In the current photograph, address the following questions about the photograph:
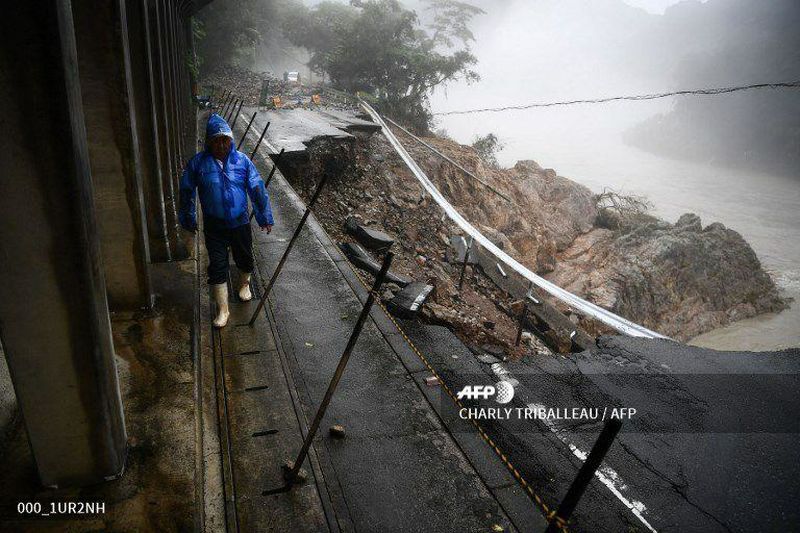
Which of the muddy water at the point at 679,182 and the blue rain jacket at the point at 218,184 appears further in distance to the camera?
the muddy water at the point at 679,182

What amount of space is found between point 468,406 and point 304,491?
7.79 feet

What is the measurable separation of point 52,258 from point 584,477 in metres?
2.35

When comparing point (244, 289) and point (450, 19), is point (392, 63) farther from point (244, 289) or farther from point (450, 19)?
point (244, 289)

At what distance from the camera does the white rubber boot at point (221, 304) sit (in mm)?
4160

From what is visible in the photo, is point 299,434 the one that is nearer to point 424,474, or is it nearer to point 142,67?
point 424,474

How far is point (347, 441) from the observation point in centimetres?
323

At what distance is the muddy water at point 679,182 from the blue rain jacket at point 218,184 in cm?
1371

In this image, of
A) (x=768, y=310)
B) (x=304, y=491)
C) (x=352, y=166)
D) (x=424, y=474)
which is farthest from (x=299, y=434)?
(x=768, y=310)

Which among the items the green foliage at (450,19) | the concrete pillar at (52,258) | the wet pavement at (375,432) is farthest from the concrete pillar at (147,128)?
the green foliage at (450,19)

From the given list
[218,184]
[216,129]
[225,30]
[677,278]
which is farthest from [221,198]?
[225,30]

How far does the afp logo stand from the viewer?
481cm

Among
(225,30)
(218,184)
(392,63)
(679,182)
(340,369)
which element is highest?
(225,30)

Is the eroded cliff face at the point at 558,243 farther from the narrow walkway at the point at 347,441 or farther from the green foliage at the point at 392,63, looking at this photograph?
the green foliage at the point at 392,63

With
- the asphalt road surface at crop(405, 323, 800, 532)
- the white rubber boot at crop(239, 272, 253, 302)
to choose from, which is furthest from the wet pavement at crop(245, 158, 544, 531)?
the asphalt road surface at crop(405, 323, 800, 532)
